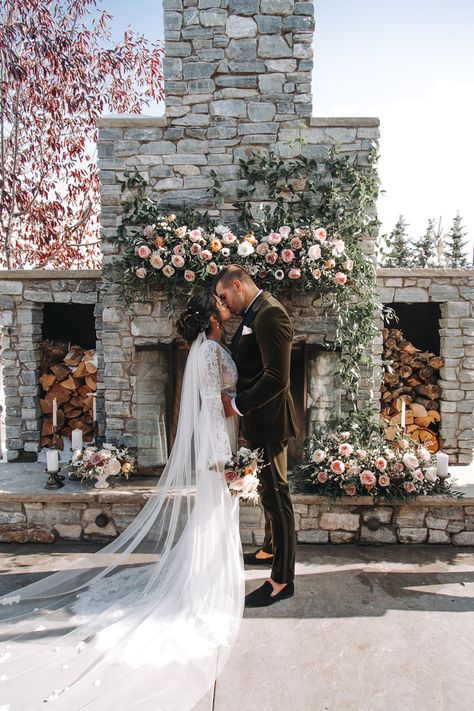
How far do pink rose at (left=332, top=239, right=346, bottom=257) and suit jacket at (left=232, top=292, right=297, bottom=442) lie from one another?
4.02ft

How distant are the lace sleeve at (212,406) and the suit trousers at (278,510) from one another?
269mm

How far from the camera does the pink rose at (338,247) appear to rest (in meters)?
4.15

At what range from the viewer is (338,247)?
13.6 feet

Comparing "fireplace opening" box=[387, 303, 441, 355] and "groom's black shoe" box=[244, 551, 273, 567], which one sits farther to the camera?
"fireplace opening" box=[387, 303, 441, 355]

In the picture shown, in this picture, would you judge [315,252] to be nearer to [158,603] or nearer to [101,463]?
[101,463]


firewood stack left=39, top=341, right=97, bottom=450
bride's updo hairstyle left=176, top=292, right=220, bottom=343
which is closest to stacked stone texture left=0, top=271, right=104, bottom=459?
firewood stack left=39, top=341, right=97, bottom=450

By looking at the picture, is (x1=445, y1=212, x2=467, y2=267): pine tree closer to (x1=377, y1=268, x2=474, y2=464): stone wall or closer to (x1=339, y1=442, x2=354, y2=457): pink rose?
(x1=377, y1=268, x2=474, y2=464): stone wall

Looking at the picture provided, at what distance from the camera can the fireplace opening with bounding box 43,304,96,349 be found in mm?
5773

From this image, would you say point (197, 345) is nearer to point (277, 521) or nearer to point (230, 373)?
point (230, 373)

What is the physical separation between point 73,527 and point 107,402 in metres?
1.18

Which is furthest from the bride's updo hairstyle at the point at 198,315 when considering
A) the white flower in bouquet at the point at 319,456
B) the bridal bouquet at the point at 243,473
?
the white flower in bouquet at the point at 319,456

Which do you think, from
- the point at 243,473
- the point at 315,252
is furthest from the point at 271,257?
the point at 243,473

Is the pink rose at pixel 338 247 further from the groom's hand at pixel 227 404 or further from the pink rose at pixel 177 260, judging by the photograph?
the groom's hand at pixel 227 404

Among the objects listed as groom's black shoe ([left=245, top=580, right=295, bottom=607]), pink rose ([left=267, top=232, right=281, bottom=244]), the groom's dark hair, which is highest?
pink rose ([left=267, top=232, right=281, bottom=244])
